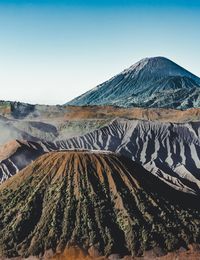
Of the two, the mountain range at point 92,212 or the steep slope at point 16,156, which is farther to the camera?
the steep slope at point 16,156

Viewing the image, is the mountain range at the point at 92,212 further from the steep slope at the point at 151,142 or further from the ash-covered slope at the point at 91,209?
the steep slope at the point at 151,142

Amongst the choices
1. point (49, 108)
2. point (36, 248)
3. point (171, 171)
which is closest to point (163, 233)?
point (36, 248)

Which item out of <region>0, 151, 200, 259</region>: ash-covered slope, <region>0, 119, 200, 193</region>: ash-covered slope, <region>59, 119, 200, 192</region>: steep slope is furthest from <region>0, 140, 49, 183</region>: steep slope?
<region>0, 151, 200, 259</region>: ash-covered slope

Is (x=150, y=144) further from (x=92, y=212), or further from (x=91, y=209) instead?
(x=92, y=212)

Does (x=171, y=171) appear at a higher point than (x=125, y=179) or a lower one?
lower

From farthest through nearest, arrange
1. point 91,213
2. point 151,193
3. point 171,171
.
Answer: point 171,171
point 151,193
point 91,213

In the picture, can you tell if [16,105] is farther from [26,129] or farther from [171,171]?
[171,171]

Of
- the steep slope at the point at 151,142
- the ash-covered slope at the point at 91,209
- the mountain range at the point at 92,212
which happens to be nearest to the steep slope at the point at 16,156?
the steep slope at the point at 151,142

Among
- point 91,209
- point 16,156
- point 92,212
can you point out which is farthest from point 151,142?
point 92,212
